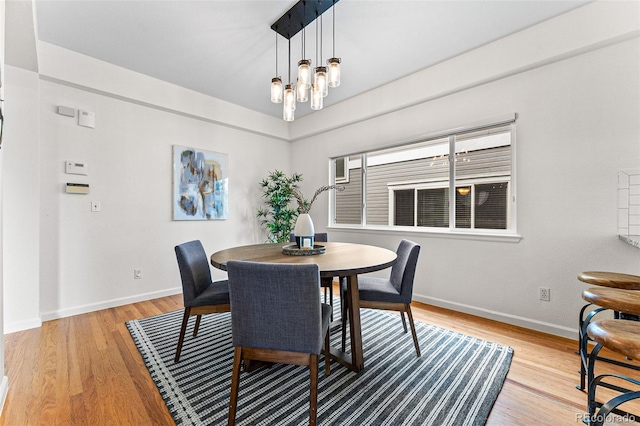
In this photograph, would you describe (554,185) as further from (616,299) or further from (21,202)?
(21,202)

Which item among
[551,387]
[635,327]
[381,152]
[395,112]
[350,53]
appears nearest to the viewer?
[635,327]

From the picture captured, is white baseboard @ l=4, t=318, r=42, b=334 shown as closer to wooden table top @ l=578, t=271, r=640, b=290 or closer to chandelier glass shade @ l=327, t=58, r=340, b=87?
chandelier glass shade @ l=327, t=58, r=340, b=87

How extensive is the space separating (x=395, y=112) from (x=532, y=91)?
1399 millimetres

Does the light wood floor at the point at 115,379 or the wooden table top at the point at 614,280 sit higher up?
the wooden table top at the point at 614,280

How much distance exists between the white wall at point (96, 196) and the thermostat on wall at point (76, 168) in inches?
1.6

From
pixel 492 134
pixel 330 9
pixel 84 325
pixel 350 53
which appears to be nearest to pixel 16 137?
pixel 84 325

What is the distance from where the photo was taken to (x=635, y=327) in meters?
0.95

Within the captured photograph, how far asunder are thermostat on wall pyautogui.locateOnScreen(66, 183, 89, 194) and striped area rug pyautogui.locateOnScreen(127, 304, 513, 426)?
165 centimetres

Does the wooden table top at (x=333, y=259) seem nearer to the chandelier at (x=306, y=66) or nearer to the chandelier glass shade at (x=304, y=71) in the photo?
the chandelier at (x=306, y=66)

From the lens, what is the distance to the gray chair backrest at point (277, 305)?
1.23 meters

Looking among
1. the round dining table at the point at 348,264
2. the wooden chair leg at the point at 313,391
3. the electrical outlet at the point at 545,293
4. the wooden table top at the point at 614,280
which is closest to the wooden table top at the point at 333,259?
the round dining table at the point at 348,264

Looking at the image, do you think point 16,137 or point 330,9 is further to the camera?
point 16,137

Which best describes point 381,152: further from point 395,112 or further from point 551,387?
point 551,387

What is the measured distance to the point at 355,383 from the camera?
1671 mm
